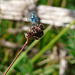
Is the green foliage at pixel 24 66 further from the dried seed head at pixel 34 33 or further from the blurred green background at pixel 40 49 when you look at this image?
the dried seed head at pixel 34 33

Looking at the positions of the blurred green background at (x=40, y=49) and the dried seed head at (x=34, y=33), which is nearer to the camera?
the dried seed head at (x=34, y=33)

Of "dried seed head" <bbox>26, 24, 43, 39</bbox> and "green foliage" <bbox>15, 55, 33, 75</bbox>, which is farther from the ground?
"dried seed head" <bbox>26, 24, 43, 39</bbox>

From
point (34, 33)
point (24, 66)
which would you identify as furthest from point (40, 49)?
point (34, 33)

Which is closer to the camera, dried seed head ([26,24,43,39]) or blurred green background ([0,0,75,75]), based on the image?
dried seed head ([26,24,43,39])

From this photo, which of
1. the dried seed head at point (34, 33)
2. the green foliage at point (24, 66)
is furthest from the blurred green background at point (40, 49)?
the dried seed head at point (34, 33)

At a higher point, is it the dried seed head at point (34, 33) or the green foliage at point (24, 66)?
the dried seed head at point (34, 33)

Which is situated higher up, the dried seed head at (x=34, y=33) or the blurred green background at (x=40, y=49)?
the dried seed head at (x=34, y=33)

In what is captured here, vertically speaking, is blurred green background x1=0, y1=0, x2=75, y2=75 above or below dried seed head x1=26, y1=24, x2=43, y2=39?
below

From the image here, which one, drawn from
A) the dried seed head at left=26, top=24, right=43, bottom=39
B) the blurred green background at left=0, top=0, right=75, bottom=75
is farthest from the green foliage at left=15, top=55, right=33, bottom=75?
the dried seed head at left=26, top=24, right=43, bottom=39

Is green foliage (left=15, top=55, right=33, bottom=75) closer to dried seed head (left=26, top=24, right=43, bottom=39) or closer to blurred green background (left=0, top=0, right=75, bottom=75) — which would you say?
blurred green background (left=0, top=0, right=75, bottom=75)
